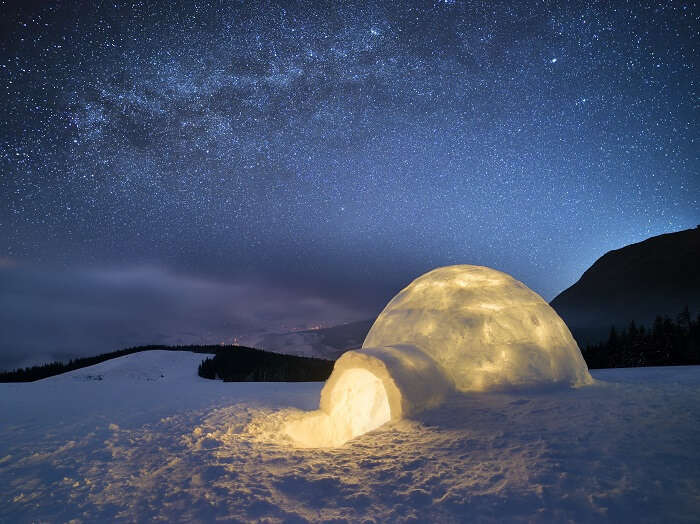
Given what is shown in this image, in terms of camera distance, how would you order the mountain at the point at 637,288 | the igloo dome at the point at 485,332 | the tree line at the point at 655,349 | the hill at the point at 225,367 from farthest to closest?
1. the mountain at the point at 637,288
2. the tree line at the point at 655,349
3. the hill at the point at 225,367
4. the igloo dome at the point at 485,332

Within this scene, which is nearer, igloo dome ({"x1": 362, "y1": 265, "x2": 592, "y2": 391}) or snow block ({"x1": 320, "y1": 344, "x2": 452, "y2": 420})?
snow block ({"x1": 320, "y1": 344, "x2": 452, "y2": 420})

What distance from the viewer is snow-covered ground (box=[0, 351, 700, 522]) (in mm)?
3568

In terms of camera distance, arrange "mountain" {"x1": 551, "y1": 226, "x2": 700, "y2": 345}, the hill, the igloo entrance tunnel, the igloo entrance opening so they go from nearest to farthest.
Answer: the igloo entrance tunnel, the igloo entrance opening, the hill, "mountain" {"x1": 551, "y1": 226, "x2": 700, "y2": 345}

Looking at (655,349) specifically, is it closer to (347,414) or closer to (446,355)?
(446,355)

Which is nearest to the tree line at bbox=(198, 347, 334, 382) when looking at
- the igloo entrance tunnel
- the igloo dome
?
the igloo entrance tunnel

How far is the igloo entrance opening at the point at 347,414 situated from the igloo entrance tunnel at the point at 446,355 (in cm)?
2

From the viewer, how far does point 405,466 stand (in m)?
4.45

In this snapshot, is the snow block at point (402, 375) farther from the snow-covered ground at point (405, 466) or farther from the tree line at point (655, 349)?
the tree line at point (655, 349)

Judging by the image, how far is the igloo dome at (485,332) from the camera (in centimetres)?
746

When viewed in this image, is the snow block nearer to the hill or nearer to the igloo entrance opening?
the igloo entrance opening

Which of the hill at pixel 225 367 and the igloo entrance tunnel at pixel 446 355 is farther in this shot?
the hill at pixel 225 367

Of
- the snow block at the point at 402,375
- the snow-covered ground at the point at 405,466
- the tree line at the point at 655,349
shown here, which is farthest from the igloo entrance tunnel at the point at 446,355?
the tree line at the point at 655,349

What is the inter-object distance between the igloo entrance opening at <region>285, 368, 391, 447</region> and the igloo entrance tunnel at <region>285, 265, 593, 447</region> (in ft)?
0.07

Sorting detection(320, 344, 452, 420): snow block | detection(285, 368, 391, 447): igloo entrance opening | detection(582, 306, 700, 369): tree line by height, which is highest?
detection(320, 344, 452, 420): snow block
